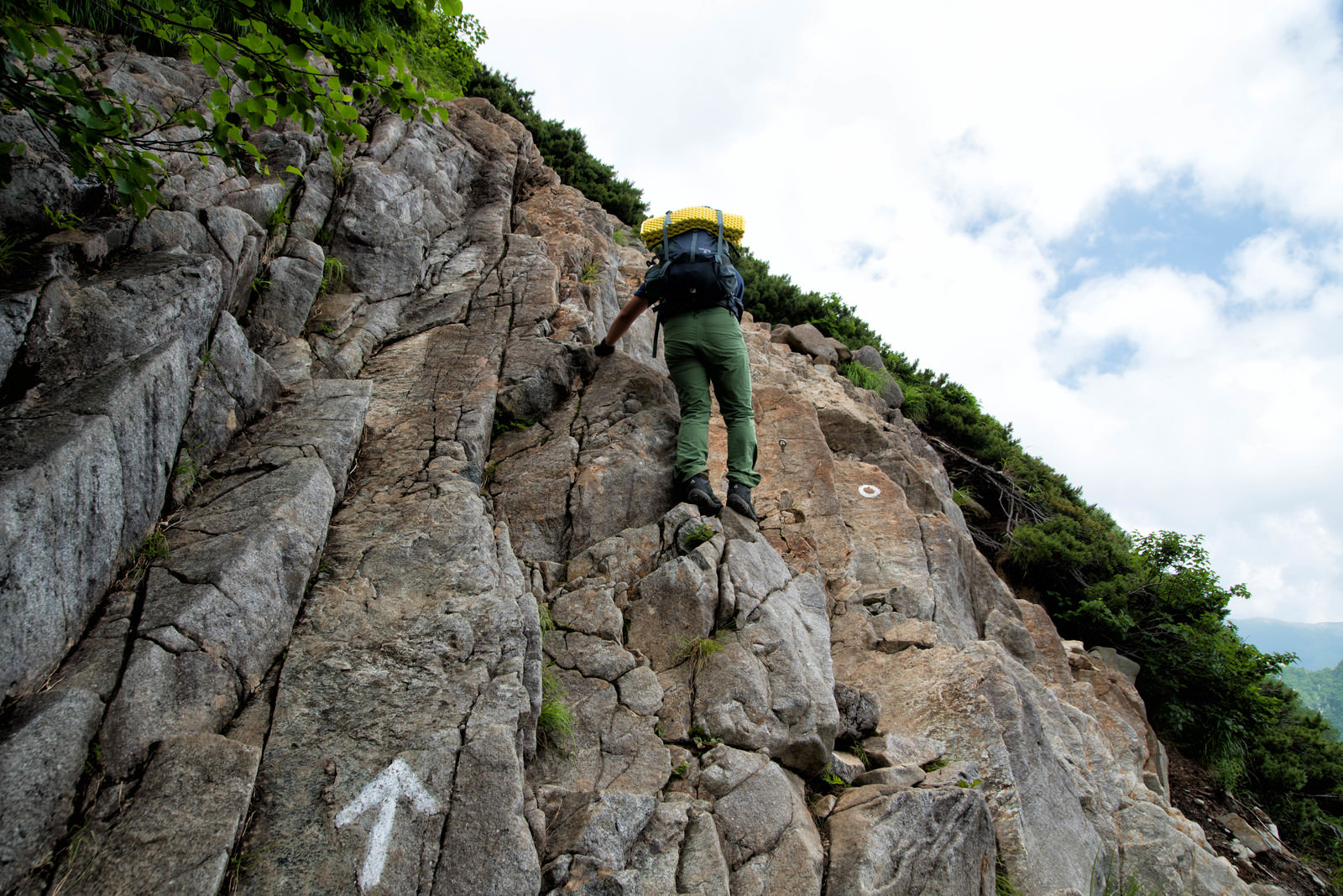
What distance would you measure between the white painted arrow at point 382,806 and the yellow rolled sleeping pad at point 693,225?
501 cm

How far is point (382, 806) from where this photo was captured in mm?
3328

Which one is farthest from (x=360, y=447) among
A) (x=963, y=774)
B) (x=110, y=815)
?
(x=963, y=774)

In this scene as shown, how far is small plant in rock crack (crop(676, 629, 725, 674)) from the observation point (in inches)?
192

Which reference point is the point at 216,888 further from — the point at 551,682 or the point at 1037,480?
the point at 1037,480

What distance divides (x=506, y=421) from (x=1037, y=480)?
34.8 ft

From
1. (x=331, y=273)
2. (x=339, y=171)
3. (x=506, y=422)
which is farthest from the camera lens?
(x=339, y=171)

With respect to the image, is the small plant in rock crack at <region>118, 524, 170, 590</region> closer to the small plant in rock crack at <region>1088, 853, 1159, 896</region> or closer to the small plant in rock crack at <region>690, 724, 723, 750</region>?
the small plant in rock crack at <region>690, 724, 723, 750</region>

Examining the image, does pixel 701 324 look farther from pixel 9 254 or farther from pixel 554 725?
pixel 9 254

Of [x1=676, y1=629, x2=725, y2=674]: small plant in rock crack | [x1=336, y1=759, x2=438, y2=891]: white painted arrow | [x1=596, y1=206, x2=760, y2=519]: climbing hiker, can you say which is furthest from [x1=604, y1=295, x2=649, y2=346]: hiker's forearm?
[x1=336, y1=759, x2=438, y2=891]: white painted arrow

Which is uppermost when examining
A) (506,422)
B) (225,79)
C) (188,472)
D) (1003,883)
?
(225,79)

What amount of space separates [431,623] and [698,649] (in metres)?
1.81

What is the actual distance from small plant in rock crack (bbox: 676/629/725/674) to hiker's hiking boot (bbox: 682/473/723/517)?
1.30 metres

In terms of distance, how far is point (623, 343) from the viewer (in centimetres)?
812

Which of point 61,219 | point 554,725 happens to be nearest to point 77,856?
point 554,725
